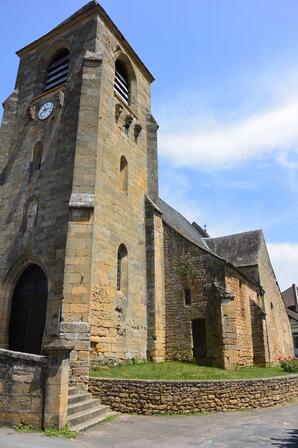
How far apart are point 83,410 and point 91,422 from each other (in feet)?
2.16

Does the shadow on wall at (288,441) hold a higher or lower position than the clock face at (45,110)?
lower

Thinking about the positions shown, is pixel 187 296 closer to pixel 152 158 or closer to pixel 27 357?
pixel 152 158

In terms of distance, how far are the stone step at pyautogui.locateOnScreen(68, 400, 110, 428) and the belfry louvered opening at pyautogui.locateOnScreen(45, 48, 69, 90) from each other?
1245 centimetres

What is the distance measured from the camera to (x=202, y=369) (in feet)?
41.3

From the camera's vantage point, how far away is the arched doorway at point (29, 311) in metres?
12.1

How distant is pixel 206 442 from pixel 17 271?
867 cm

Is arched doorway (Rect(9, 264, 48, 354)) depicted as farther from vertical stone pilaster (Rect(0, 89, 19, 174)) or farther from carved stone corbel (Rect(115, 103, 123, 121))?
carved stone corbel (Rect(115, 103, 123, 121))

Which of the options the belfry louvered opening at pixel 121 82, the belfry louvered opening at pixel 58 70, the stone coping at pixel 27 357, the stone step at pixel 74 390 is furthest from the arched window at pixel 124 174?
the stone coping at pixel 27 357

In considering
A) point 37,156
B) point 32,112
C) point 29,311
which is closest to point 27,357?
point 29,311

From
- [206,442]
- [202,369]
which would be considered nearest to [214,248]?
[202,369]

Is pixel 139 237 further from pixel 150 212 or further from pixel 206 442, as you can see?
pixel 206 442

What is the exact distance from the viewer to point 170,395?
31.4ft

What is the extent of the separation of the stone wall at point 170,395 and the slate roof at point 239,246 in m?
12.7

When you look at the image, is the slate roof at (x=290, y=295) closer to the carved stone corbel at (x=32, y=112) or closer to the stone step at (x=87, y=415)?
the carved stone corbel at (x=32, y=112)
